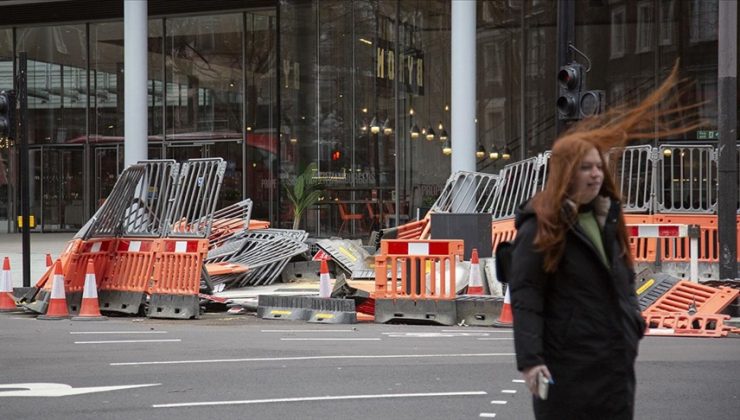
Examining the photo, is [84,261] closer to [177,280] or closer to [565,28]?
[177,280]

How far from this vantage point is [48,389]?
9109mm

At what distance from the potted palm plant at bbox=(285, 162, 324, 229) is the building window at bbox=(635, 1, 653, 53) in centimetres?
918

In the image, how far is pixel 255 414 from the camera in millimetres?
7984

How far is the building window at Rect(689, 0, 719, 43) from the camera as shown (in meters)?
28.4

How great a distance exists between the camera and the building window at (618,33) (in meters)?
29.5

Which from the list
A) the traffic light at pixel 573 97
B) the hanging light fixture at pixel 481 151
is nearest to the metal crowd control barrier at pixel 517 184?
the traffic light at pixel 573 97

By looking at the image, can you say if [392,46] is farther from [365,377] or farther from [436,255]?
[365,377]

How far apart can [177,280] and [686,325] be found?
6.83m

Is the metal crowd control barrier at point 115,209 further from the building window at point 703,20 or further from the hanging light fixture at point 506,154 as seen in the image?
the building window at point 703,20

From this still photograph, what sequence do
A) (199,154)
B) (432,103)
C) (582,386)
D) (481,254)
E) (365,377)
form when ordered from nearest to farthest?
(582,386) < (365,377) < (481,254) < (432,103) < (199,154)

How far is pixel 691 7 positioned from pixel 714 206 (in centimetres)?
1066

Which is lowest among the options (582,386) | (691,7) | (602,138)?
(582,386)

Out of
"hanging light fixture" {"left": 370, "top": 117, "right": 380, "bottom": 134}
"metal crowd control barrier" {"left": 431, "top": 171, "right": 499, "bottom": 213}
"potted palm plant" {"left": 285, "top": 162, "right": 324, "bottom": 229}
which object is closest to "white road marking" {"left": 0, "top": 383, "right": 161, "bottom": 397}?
"metal crowd control barrier" {"left": 431, "top": 171, "right": 499, "bottom": 213}

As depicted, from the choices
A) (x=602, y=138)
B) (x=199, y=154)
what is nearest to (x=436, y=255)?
(x=602, y=138)
